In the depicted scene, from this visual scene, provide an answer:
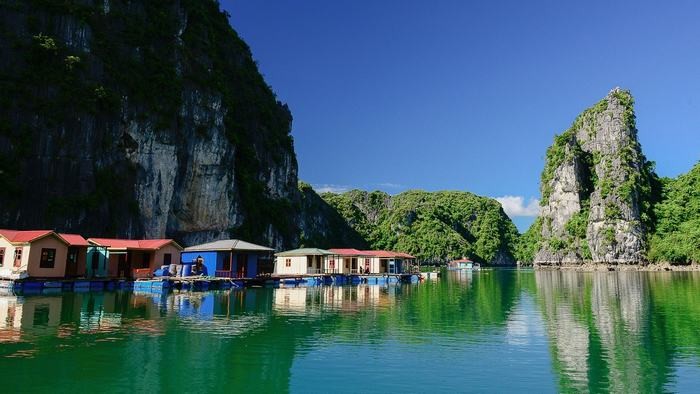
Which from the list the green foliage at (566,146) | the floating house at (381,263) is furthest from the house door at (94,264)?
the green foliage at (566,146)

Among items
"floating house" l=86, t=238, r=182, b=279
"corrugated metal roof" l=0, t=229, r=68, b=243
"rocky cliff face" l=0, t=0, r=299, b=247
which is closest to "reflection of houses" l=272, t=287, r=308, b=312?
"floating house" l=86, t=238, r=182, b=279

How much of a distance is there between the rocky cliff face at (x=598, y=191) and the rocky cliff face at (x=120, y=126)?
359 ft

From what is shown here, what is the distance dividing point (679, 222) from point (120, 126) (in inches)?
5975

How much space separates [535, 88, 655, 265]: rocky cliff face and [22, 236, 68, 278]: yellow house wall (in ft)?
464

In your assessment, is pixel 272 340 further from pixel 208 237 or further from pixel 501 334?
pixel 208 237

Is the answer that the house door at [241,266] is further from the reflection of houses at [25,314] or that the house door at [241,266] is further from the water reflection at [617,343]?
the water reflection at [617,343]

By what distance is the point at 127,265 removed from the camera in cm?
5009

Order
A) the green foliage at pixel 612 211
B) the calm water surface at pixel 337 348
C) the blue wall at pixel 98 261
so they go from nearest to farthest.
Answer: the calm water surface at pixel 337 348, the blue wall at pixel 98 261, the green foliage at pixel 612 211

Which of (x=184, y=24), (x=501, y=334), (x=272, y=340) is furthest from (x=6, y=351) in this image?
(x=184, y=24)

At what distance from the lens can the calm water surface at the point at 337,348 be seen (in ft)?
48.5

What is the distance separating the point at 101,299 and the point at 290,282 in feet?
83.5

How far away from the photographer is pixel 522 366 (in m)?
17.3

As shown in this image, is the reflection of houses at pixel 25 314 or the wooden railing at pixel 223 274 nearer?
the reflection of houses at pixel 25 314

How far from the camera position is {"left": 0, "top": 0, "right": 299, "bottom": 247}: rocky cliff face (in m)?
52.6
